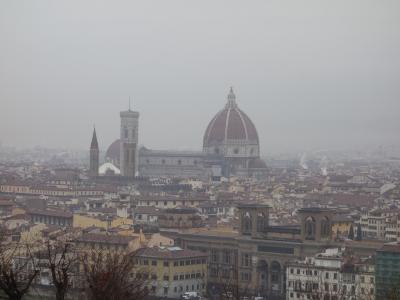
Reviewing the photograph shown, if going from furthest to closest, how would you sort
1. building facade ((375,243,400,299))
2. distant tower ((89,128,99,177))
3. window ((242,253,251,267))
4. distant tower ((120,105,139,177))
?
distant tower ((120,105,139,177)) → distant tower ((89,128,99,177)) → window ((242,253,251,267)) → building facade ((375,243,400,299))

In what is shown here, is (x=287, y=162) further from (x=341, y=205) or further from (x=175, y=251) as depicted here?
(x=175, y=251)

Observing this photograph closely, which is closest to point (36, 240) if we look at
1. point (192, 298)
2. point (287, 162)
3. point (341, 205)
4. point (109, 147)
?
point (192, 298)

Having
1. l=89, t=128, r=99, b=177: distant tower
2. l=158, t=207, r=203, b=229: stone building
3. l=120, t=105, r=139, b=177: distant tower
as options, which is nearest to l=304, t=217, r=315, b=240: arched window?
l=158, t=207, r=203, b=229: stone building

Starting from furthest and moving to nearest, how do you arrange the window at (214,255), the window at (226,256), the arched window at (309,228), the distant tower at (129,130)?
the distant tower at (129,130) < the window at (214,255) < the window at (226,256) < the arched window at (309,228)

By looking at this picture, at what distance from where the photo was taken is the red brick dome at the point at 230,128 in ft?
340

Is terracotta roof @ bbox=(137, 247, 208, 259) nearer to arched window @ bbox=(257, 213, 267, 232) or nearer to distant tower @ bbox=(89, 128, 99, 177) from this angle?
arched window @ bbox=(257, 213, 267, 232)

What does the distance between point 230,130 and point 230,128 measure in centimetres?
20

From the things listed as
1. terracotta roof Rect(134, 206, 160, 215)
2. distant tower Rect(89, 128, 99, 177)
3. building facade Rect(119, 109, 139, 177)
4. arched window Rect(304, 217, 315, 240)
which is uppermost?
building facade Rect(119, 109, 139, 177)

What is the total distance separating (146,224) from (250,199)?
20.1m

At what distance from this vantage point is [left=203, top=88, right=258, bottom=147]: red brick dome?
104 meters

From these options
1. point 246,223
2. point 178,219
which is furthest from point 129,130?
point 246,223

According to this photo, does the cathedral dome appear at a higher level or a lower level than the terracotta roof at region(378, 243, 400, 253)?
higher

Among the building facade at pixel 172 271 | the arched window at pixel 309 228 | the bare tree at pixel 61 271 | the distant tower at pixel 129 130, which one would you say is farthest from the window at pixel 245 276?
the distant tower at pixel 129 130

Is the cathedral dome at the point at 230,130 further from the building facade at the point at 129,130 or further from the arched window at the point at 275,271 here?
the arched window at the point at 275,271
